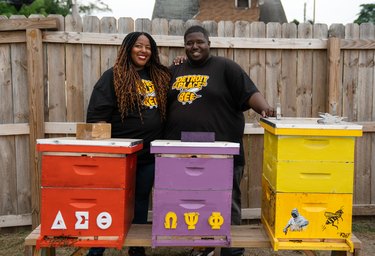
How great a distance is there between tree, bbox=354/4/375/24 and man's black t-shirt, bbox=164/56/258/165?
28.2 m

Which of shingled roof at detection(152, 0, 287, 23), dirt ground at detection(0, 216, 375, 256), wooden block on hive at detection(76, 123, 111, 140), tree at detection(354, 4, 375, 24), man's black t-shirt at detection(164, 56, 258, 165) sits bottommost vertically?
dirt ground at detection(0, 216, 375, 256)

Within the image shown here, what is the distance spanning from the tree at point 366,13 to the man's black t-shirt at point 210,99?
92.6ft

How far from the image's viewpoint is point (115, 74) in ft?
9.95

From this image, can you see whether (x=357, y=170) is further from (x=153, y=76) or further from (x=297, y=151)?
(x=153, y=76)

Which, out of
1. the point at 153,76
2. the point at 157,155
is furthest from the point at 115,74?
the point at 157,155

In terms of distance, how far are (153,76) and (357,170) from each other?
3.00m

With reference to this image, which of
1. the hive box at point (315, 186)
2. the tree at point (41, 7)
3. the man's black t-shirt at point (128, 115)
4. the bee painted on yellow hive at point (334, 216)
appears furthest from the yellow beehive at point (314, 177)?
the tree at point (41, 7)

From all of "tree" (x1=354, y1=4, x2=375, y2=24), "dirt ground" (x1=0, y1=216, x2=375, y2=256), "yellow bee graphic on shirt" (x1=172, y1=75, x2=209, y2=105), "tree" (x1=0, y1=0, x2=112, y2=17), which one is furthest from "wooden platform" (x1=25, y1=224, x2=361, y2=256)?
"tree" (x1=354, y1=4, x2=375, y2=24)

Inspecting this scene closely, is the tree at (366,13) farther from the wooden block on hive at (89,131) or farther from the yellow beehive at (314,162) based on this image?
the wooden block on hive at (89,131)

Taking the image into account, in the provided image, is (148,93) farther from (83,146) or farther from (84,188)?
(84,188)

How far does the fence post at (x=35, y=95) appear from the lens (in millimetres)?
4117

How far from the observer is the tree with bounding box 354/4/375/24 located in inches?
1088

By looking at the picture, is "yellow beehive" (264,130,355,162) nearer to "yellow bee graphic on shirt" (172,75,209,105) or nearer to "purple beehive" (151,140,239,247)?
"purple beehive" (151,140,239,247)

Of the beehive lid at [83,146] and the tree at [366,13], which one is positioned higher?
the tree at [366,13]
